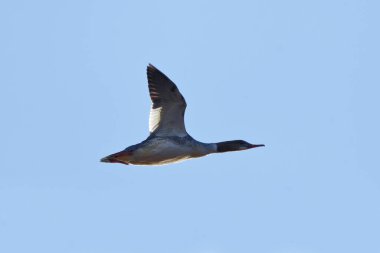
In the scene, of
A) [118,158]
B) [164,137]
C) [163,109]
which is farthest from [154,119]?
[118,158]

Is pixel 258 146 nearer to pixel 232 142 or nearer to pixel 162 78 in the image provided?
pixel 232 142

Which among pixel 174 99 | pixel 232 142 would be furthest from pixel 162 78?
pixel 232 142

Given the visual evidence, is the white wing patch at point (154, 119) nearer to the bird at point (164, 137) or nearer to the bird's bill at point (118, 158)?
the bird at point (164, 137)

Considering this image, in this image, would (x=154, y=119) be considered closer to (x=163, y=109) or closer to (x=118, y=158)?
(x=163, y=109)

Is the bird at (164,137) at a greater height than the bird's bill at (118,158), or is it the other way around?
the bird at (164,137)

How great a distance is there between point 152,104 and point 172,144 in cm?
119

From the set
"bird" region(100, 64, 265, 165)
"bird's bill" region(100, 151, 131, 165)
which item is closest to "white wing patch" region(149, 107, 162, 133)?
"bird" region(100, 64, 265, 165)

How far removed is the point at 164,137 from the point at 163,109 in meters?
0.68

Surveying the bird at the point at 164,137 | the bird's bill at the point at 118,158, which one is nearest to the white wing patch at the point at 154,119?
the bird at the point at 164,137

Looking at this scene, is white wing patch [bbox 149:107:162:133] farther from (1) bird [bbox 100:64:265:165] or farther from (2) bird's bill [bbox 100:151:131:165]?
(2) bird's bill [bbox 100:151:131:165]

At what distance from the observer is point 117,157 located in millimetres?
27609

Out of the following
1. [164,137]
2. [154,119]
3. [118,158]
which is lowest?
[118,158]

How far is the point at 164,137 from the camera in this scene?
27953 mm

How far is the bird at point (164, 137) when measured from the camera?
90.4 ft
